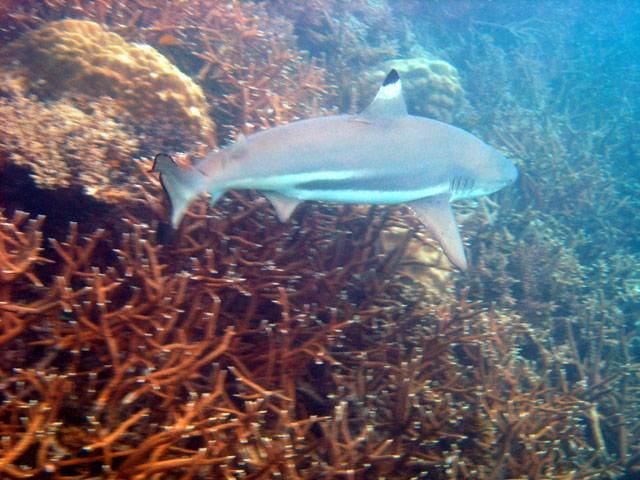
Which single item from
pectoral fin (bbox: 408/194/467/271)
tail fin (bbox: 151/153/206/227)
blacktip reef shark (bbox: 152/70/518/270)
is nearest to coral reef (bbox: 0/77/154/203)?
tail fin (bbox: 151/153/206/227)

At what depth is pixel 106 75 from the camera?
15.5 ft

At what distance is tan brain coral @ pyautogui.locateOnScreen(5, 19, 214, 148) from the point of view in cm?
466

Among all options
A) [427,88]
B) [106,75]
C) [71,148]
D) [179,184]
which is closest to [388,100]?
[179,184]

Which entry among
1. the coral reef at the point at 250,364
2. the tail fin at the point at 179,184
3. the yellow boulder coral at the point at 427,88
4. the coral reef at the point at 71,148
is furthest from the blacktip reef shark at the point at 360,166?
the yellow boulder coral at the point at 427,88

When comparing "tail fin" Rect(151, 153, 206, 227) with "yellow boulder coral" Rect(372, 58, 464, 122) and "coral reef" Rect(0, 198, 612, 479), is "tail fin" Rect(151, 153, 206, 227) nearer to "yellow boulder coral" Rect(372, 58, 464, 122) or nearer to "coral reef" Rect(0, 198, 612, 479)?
"coral reef" Rect(0, 198, 612, 479)

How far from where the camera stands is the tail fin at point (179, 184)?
9.12ft

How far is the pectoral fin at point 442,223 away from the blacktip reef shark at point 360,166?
0.04ft

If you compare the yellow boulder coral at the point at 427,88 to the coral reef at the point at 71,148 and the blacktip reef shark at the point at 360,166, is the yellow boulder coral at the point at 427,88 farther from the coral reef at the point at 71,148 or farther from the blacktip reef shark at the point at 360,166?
the coral reef at the point at 71,148

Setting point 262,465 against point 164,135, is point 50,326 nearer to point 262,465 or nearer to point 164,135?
point 262,465

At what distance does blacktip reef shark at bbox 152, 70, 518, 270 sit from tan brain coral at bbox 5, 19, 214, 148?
2.15 meters

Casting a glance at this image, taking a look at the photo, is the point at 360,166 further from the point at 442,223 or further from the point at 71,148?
the point at 71,148

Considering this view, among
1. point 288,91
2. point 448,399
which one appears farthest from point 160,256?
point 288,91

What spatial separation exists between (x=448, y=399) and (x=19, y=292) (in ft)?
12.8

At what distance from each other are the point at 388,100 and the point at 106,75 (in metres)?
3.59
